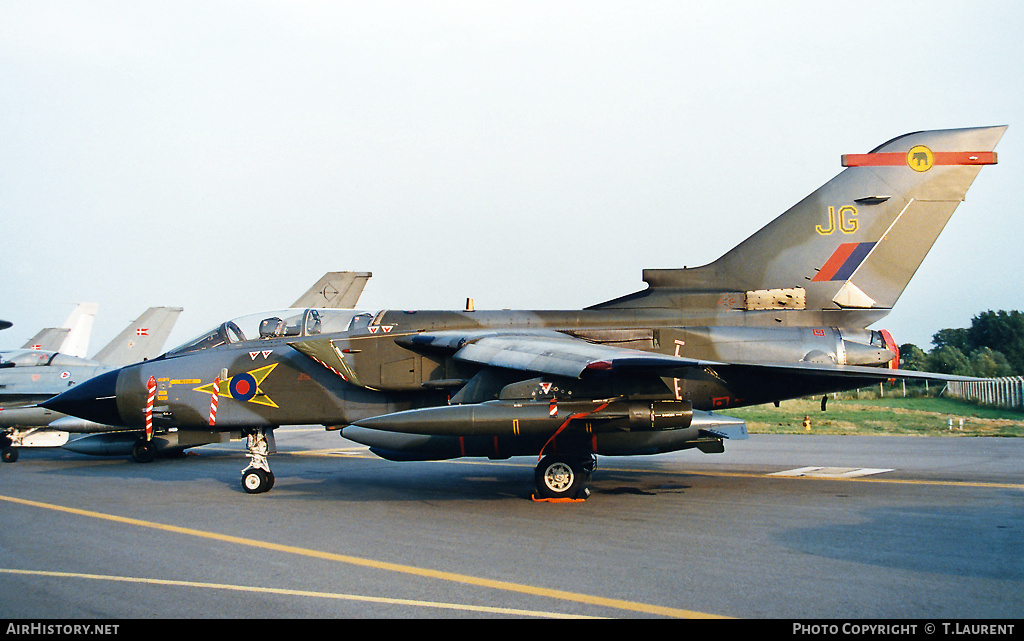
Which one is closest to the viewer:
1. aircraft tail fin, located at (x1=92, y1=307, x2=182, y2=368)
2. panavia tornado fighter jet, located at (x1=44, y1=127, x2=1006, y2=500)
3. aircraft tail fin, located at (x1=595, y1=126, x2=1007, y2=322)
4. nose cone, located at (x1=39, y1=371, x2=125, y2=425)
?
panavia tornado fighter jet, located at (x1=44, y1=127, x2=1006, y2=500)

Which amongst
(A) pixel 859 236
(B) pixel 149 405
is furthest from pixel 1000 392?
(B) pixel 149 405

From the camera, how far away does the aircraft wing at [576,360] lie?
886cm

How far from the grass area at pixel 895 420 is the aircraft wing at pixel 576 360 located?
12.8 m

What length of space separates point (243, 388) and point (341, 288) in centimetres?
1690

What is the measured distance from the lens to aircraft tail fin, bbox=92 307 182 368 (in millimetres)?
27031

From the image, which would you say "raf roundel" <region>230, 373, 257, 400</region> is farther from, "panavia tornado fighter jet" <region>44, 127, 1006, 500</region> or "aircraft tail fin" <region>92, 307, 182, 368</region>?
"aircraft tail fin" <region>92, 307, 182, 368</region>

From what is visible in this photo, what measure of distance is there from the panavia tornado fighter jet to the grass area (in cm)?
1092

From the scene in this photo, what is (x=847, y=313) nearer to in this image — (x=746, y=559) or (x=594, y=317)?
(x=594, y=317)

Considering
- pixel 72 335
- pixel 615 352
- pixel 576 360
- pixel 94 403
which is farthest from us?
pixel 72 335

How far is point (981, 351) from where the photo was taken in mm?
45812

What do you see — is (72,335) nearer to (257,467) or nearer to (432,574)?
(257,467)

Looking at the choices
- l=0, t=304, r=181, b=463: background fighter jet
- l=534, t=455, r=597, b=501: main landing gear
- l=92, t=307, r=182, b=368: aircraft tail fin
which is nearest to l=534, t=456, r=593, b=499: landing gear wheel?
l=534, t=455, r=597, b=501: main landing gear

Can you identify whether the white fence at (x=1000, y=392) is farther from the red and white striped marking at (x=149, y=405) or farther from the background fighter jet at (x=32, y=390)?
the background fighter jet at (x=32, y=390)
